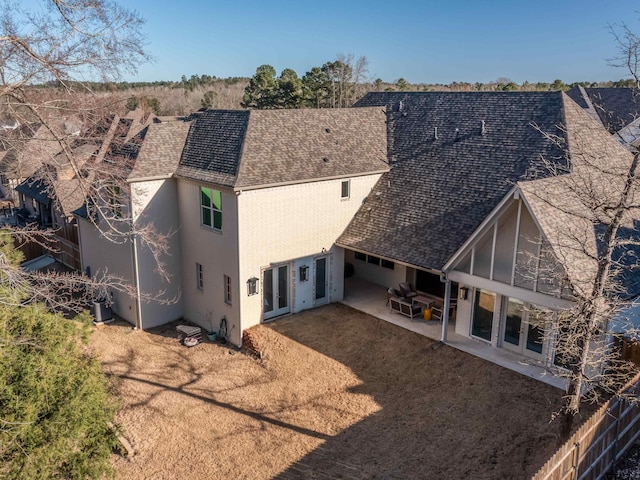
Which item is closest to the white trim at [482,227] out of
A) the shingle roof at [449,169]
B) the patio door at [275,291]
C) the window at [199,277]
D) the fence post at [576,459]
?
the shingle roof at [449,169]

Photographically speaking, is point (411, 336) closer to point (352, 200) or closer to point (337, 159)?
point (352, 200)

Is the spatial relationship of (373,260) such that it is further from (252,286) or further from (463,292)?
(252,286)

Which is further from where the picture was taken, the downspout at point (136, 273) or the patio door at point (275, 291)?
the downspout at point (136, 273)

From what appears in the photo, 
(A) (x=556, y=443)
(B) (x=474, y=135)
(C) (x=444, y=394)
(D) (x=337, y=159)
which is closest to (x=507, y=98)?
(B) (x=474, y=135)

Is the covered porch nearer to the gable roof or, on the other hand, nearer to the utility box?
the gable roof

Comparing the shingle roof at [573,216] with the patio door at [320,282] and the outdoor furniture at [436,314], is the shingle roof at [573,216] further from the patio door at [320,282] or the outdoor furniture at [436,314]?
the patio door at [320,282]

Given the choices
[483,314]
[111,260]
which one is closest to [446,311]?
[483,314]

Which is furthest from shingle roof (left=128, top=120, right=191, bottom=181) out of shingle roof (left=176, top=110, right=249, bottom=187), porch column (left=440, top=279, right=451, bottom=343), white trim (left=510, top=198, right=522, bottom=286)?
white trim (left=510, top=198, right=522, bottom=286)
